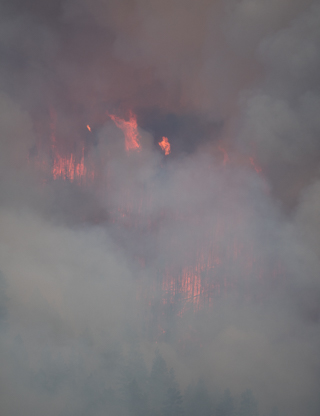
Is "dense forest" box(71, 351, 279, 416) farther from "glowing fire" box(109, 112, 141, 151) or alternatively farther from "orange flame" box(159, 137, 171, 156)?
"glowing fire" box(109, 112, 141, 151)

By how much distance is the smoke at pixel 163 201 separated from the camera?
8.95 meters

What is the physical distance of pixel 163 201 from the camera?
9.48m

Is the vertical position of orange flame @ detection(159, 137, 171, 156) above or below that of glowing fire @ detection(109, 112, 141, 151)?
below

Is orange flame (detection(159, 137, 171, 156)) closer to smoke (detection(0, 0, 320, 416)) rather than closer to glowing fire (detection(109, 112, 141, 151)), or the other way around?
smoke (detection(0, 0, 320, 416))

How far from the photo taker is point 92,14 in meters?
9.21

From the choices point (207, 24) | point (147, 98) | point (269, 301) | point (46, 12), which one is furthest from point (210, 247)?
point (46, 12)

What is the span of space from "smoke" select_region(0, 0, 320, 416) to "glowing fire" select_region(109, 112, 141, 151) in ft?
0.48

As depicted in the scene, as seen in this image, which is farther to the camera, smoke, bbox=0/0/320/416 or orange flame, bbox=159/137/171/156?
orange flame, bbox=159/137/171/156

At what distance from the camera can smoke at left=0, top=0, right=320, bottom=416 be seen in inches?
352

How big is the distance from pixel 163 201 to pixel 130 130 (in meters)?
2.14

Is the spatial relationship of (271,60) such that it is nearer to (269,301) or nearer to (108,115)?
(108,115)

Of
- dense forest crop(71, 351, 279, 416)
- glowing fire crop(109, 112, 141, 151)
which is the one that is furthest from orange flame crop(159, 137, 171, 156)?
dense forest crop(71, 351, 279, 416)

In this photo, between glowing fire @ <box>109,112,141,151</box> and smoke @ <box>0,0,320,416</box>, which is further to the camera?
glowing fire @ <box>109,112,141,151</box>

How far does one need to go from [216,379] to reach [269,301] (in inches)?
96.1
